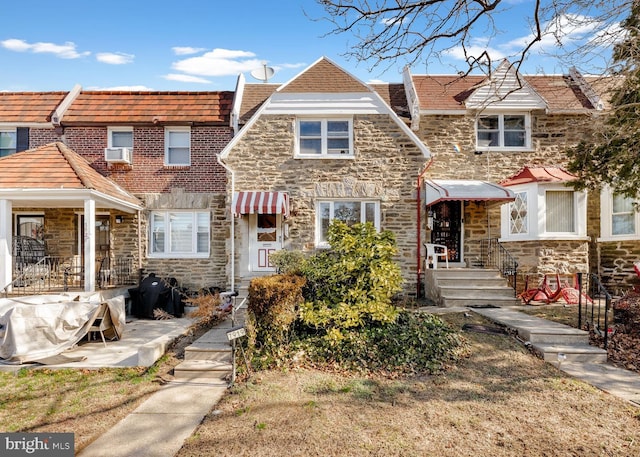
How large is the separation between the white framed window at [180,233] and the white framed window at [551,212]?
11457 millimetres

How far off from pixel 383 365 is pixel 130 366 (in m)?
4.71

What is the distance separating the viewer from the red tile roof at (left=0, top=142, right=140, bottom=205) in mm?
11539

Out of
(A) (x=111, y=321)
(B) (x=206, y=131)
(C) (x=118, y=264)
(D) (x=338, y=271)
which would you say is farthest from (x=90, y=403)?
(B) (x=206, y=131)

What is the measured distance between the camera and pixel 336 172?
45.0ft

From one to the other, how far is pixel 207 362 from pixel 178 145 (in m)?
10.6

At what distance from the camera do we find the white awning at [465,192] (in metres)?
12.4

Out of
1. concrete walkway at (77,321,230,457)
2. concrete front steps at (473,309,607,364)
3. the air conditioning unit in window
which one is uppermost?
the air conditioning unit in window

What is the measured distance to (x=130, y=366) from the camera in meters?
7.31

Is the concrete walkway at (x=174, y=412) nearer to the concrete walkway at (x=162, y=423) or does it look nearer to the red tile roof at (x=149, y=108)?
the concrete walkway at (x=162, y=423)

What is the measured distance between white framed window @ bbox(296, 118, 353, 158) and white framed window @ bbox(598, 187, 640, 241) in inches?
371

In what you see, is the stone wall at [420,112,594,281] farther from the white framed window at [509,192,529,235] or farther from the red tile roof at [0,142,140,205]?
the red tile roof at [0,142,140,205]

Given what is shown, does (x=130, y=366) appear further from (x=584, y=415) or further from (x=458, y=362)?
(x=584, y=415)

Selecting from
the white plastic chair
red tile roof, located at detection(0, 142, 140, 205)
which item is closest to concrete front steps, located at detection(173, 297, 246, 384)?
red tile roof, located at detection(0, 142, 140, 205)

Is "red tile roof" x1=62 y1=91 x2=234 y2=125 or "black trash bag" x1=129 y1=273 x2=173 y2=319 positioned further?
"red tile roof" x1=62 y1=91 x2=234 y2=125
